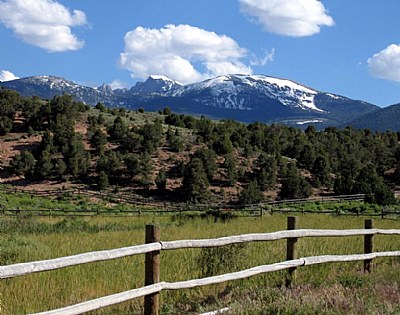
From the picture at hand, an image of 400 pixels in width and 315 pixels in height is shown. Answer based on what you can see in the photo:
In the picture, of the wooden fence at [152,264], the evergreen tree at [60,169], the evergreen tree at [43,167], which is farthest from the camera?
the evergreen tree at [60,169]

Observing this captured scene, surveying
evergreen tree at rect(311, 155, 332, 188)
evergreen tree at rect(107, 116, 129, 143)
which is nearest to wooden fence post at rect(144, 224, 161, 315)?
evergreen tree at rect(311, 155, 332, 188)

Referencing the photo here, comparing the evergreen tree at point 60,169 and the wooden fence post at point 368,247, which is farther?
the evergreen tree at point 60,169

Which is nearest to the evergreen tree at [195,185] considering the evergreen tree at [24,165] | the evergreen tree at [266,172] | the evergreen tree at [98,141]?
the evergreen tree at [266,172]

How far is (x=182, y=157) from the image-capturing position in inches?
2977

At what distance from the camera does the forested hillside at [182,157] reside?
66438 millimetres

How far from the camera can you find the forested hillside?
66438 millimetres

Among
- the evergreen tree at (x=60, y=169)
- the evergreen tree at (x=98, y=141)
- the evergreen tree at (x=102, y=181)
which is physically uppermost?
the evergreen tree at (x=98, y=141)

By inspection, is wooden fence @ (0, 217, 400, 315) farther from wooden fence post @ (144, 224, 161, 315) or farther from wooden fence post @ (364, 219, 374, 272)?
wooden fence post @ (364, 219, 374, 272)

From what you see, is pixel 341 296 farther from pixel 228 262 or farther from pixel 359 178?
pixel 359 178

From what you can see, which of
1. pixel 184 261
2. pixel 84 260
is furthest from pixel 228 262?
pixel 84 260

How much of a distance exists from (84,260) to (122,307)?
1.95 m

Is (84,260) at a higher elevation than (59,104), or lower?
lower

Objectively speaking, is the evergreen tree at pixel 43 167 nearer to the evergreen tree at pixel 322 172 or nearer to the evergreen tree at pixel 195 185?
the evergreen tree at pixel 195 185

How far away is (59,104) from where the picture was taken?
3162 inches
